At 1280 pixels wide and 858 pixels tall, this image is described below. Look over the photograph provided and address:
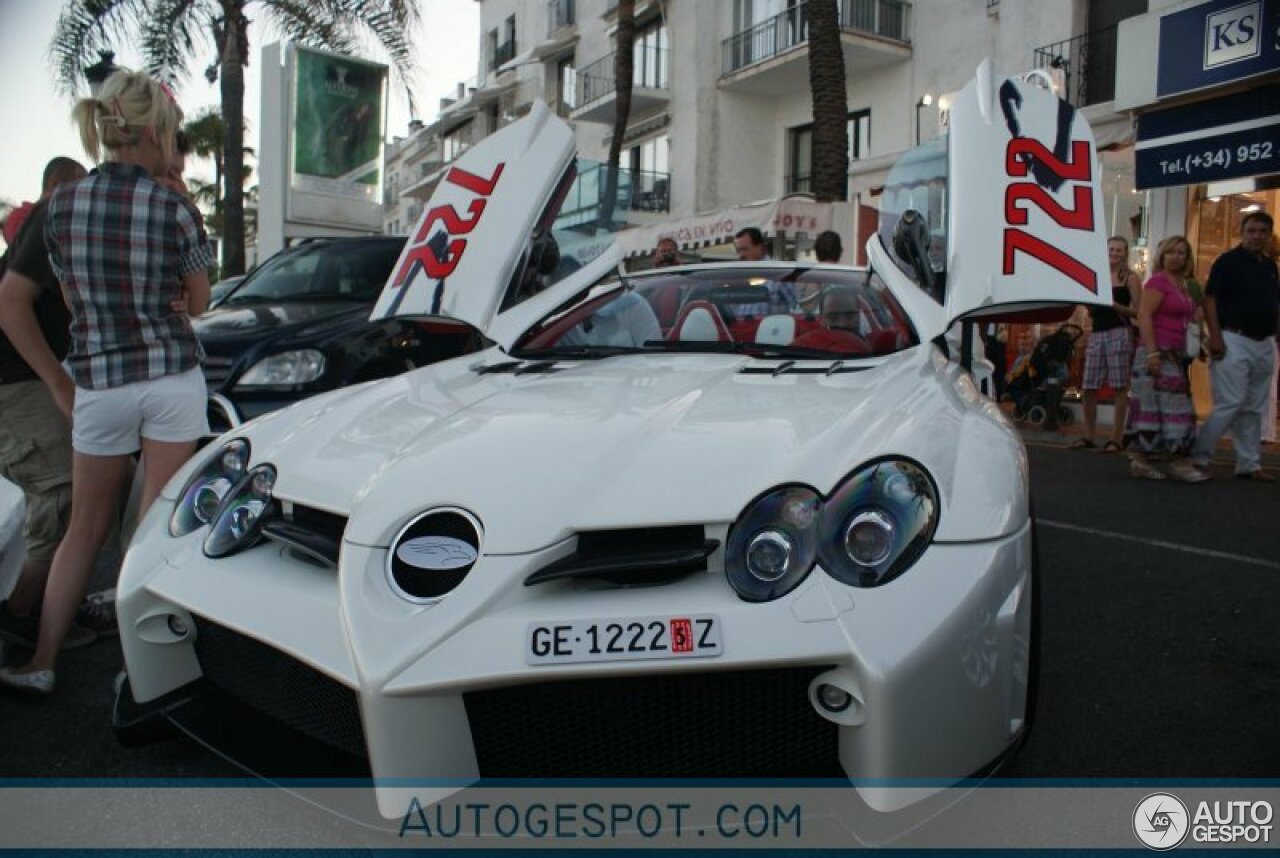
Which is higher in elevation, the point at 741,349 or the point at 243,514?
the point at 741,349

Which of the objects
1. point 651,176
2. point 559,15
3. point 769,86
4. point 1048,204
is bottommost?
point 1048,204

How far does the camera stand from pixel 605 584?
167cm

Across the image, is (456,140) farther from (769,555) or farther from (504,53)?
(769,555)

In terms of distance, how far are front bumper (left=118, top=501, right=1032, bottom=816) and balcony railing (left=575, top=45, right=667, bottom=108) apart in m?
20.2

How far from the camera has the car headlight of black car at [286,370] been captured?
4.47 meters

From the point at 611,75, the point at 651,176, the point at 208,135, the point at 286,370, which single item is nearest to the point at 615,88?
Result: the point at 651,176

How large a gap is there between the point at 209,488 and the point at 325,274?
3854mm

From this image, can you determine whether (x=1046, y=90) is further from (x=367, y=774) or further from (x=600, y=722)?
(x=367, y=774)

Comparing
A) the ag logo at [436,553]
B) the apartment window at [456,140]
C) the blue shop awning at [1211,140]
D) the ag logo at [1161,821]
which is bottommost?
the ag logo at [1161,821]

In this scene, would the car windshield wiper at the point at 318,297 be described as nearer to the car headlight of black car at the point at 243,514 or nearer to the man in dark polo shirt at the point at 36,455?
the man in dark polo shirt at the point at 36,455

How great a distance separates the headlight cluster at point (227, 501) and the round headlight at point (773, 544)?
0.97 m

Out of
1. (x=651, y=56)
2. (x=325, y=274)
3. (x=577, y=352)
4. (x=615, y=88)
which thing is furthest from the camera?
(x=651, y=56)

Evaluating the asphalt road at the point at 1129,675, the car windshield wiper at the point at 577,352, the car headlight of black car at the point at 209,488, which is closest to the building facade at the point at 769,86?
the asphalt road at the point at 1129,675

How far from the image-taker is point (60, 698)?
2.56 m
